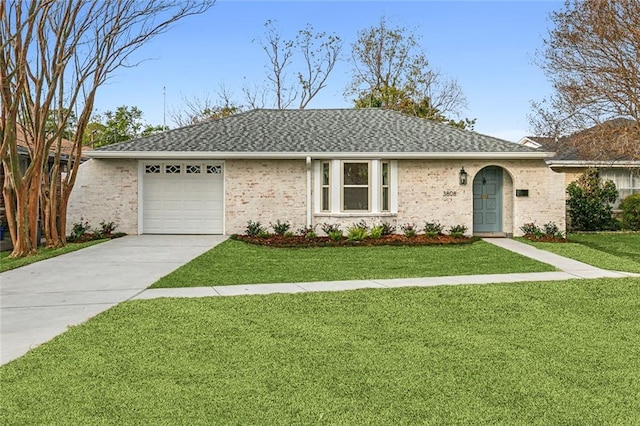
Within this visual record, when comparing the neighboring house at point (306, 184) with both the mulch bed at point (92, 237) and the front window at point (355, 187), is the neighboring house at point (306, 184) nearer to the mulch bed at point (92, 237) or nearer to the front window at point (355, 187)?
the front window at point (355, 187)

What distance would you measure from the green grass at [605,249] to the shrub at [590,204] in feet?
3.89

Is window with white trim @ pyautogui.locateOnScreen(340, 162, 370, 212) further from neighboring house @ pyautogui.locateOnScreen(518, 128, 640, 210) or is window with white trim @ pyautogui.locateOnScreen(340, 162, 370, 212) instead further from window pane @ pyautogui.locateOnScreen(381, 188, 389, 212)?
neighboring house @ pyautogui.locateOnScreen(518, 128, 640, 210)

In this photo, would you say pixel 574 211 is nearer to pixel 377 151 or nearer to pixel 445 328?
pixel 377 151

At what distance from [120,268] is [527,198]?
39.7ft

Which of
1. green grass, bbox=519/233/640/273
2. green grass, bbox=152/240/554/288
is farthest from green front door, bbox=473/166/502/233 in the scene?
green grass, bbox=152/240/554/288

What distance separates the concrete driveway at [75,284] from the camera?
20.0ft

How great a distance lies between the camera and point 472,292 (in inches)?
319

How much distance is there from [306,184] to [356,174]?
5.04 feet

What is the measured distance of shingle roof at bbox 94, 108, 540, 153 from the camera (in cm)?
1698

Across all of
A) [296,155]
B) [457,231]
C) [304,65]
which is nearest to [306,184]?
[296,155]

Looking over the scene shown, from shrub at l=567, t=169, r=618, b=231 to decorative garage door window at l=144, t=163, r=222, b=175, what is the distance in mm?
12551

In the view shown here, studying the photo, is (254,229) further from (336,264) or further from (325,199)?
(336,264)

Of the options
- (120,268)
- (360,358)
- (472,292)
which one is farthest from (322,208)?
(360,358)

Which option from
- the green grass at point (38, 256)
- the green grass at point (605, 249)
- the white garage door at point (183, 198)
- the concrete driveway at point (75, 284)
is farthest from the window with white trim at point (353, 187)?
the green grass at point (38, 256)
